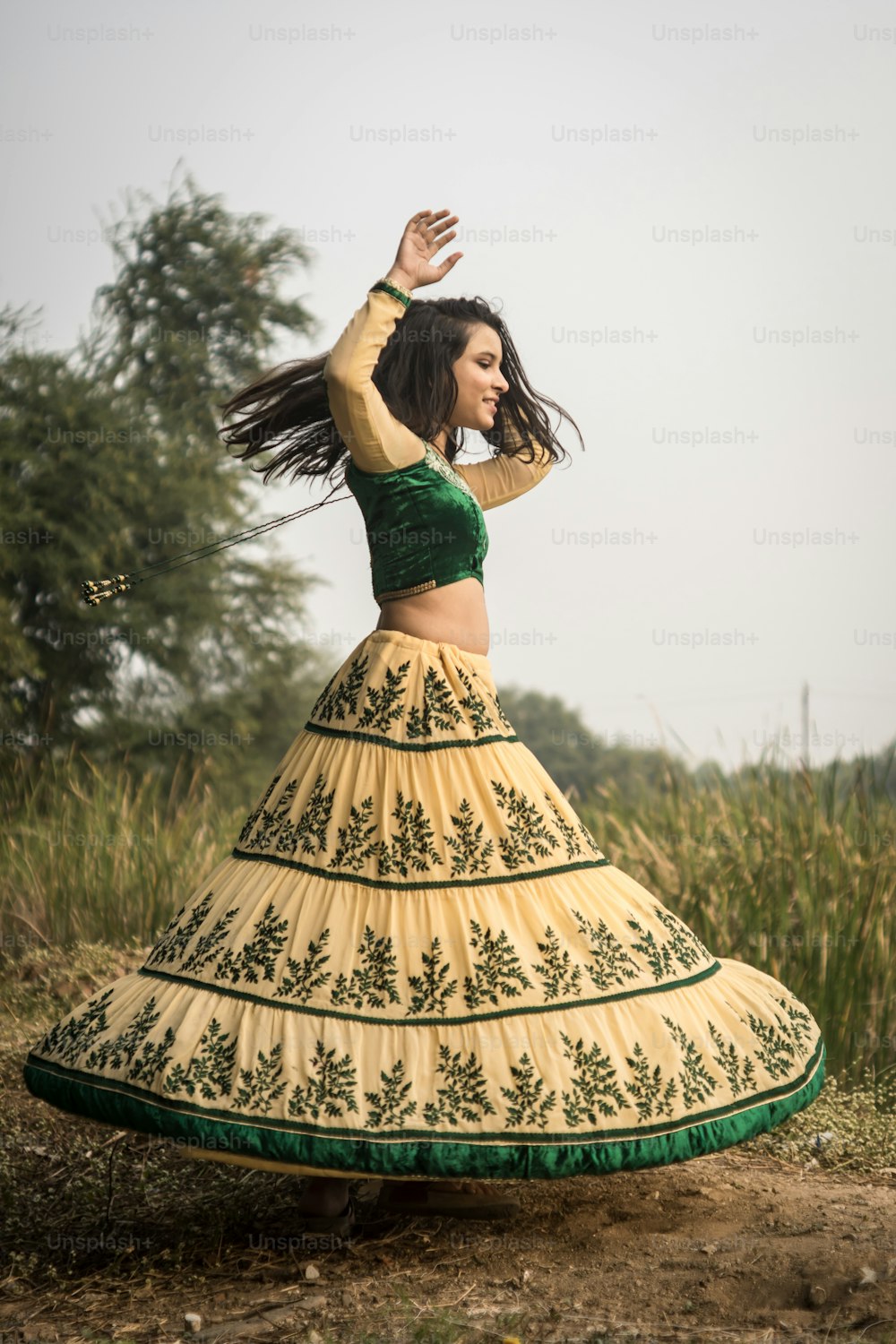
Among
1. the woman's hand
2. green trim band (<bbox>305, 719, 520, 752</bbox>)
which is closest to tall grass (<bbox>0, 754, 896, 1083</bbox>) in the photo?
green trim band (<bbox>305, 719, 520, 752</bbox>)

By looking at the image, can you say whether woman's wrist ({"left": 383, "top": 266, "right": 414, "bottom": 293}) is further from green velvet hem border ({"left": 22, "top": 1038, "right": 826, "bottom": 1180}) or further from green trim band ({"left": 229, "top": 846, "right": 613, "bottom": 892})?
green velvet hem border ({"left": 22, "top": 1038, "right": 826, "bottom": 1180})

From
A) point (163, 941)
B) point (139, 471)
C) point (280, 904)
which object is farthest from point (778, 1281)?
point (139, 471)

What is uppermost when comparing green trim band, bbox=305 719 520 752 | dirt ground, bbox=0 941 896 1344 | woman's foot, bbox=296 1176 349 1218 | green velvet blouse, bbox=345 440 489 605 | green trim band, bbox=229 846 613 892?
green velvet blouse, bbox=345 440 489 605

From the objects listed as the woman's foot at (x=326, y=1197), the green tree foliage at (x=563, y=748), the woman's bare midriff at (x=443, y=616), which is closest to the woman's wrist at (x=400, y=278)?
the woman's bare midriff at (x=443, y=616)

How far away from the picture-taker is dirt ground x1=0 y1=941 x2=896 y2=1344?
312 cm

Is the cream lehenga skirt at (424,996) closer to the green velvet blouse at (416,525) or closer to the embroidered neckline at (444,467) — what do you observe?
the green velvet blouse at (416,525)

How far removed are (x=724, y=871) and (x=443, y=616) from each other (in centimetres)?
298

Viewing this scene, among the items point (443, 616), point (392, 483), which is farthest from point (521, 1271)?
point (392, 483)

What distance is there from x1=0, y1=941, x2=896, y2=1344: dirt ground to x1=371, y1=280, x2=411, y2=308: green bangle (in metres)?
2.49

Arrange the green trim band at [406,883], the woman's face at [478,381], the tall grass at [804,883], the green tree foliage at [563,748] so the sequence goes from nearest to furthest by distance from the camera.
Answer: the green trim band at [406,883] < the woman's face at [478,381] < the tall grass at [804,883] < the green tree foliage at [563,748]

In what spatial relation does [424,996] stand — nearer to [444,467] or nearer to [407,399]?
[444,467]

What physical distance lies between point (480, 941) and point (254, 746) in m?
12.8

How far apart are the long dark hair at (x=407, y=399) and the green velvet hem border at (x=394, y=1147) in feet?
5.90

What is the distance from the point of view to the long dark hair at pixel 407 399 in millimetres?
3797
